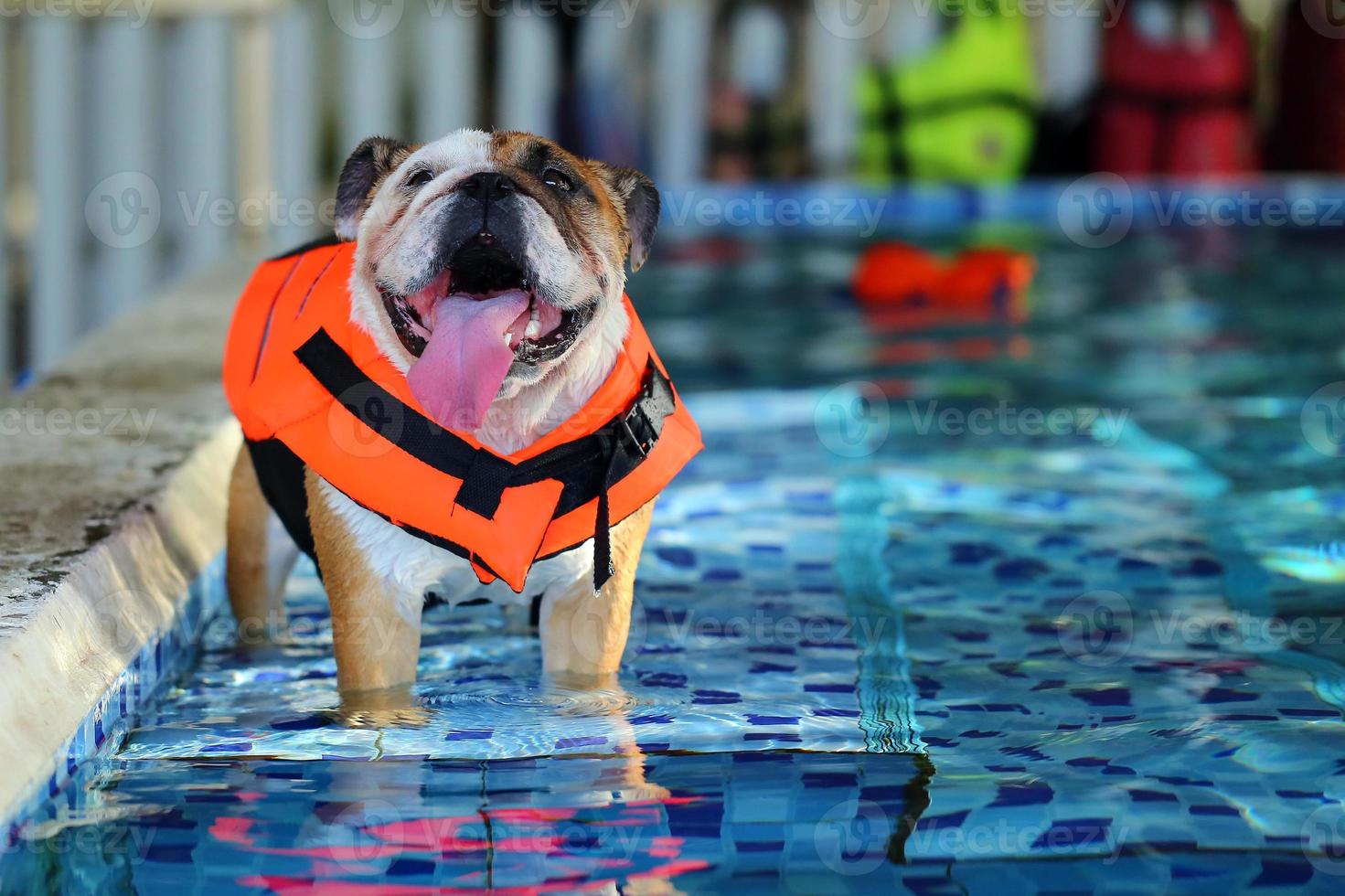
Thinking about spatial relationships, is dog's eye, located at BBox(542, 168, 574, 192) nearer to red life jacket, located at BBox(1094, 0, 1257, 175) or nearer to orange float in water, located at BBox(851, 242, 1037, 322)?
orange float in water, located at BBox(851, 242, 1037, 322)

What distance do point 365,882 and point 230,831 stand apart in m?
0.25

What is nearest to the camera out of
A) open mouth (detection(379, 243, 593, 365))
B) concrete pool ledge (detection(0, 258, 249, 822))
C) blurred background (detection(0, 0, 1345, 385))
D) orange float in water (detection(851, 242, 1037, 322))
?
concrete pool ledge (detection(0, 258, 249, 822))

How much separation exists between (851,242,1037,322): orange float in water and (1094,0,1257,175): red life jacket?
9.60 ft

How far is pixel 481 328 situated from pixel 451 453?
0.73 ft

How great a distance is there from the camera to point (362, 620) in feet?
8.23

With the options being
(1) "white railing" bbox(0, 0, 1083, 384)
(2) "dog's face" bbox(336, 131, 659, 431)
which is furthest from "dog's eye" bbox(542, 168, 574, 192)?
(1) "white railing" bbox(0, 0, 1083, 384)

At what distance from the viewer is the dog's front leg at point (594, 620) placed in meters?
2.62

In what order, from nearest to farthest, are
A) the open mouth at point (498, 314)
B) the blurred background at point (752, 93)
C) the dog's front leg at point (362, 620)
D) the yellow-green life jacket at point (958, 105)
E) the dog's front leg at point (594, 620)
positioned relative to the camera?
the open mouth at point (498, 314), the dog's front leg at point (362, 620), the dog's front leg at point (594, 620), the blurred background at point (752, 93), the yellow-green life jacket at point (958, 105)

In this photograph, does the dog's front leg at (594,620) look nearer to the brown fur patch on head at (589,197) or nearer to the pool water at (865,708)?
the pool water at (865,708)

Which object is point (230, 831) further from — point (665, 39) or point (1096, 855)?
point (665, 39)

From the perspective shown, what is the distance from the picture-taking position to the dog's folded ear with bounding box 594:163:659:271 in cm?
270

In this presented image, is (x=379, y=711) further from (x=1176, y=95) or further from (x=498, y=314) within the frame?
(x=1176, y=95)

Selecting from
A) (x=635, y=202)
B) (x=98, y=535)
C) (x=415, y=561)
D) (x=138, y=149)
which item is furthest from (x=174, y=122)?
(x=415, y=561)

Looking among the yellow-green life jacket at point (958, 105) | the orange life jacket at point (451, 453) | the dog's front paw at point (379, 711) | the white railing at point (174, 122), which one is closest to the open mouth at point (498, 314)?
the orange life jacket at point (451, 453)
